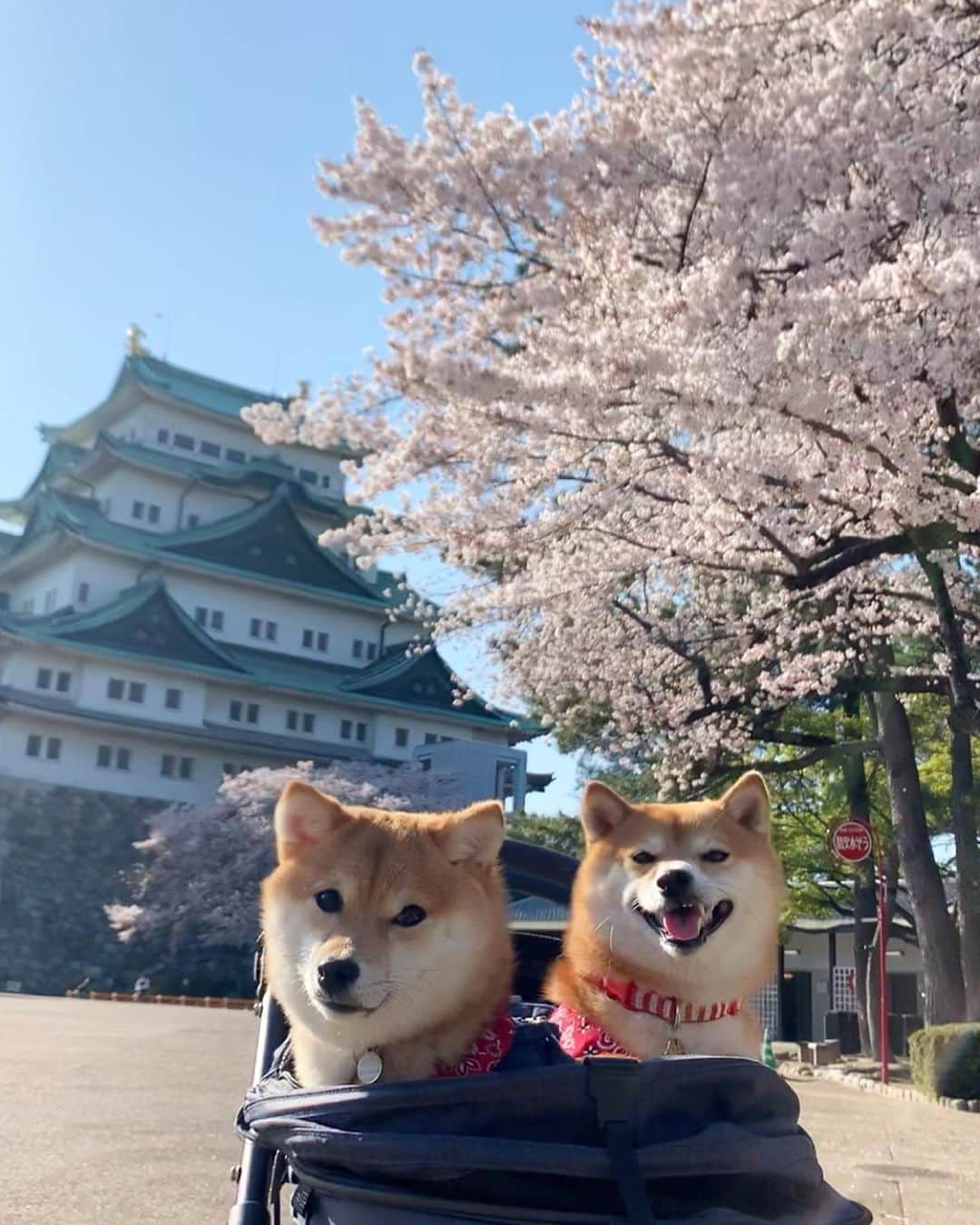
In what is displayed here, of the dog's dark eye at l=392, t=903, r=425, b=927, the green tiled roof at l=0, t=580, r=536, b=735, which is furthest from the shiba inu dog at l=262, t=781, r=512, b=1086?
the green tiled roof at l=0, t=580, r=536, b=735

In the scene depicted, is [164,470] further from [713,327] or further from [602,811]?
[602,811]

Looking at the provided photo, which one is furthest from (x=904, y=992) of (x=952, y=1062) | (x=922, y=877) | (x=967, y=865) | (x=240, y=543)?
(x=240, y=543)

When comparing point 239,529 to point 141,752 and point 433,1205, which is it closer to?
point 141,752

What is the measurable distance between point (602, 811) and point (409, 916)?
2.75 ft

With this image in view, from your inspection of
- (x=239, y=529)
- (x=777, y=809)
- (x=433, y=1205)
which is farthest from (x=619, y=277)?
(x=239, y=529)

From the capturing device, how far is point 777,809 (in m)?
22.3

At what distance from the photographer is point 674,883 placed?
2469 mm

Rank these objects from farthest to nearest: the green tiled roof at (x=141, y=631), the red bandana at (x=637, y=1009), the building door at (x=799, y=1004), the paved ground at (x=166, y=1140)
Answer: the green tiled roof at (x=141, y=631), the building door at (x=799, y=1004), the paved ground at (x=166, y=1140), the red bandana at (x=637, y=1009)

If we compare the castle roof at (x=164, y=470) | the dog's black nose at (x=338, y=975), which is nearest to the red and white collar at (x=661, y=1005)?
the dog's black nose at (x=338, y=975)

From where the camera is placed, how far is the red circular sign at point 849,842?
1314cm

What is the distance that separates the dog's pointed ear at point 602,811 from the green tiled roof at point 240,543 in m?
36.2

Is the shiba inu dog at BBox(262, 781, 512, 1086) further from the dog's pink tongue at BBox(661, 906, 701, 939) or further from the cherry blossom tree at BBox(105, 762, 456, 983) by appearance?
the cherry blossom tree at BBox(105, 762, 456, 983)

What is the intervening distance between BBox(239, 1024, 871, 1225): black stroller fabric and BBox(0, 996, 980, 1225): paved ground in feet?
10.2

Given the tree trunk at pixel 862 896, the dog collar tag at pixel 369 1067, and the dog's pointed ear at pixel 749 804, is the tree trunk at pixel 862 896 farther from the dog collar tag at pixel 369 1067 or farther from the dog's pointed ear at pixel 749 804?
the dog collar tag at pixel 369 1067
